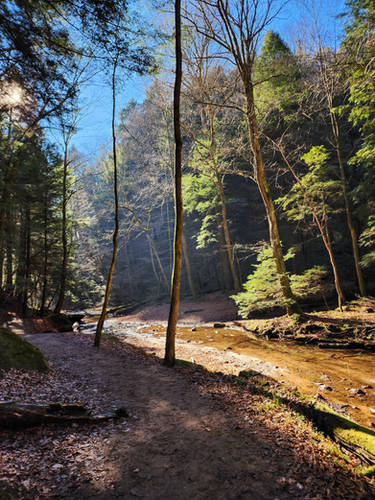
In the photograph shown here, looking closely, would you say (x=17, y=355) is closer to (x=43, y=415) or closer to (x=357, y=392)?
(x=43, y=415)

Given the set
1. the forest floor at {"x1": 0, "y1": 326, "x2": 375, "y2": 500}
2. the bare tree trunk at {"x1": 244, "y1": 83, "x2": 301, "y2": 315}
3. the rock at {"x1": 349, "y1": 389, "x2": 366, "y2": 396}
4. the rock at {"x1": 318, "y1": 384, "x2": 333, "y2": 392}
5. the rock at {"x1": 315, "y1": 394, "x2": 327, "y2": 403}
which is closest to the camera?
the forest floor at {"x1": 0, "y1": 326, "x2": 375, "y2": 500}

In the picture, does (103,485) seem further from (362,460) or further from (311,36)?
(311,36)

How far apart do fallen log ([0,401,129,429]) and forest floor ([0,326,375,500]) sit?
107 mm

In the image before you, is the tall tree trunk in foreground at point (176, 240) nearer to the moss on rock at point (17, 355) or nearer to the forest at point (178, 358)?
the forest at point (178, 358)

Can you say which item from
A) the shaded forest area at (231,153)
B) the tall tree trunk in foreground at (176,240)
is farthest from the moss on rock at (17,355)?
the shaded forest area at (231,153)

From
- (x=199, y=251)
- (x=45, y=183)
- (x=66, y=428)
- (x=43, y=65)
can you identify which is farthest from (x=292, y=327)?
(x=199, y=251)

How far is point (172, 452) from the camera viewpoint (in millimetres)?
3203

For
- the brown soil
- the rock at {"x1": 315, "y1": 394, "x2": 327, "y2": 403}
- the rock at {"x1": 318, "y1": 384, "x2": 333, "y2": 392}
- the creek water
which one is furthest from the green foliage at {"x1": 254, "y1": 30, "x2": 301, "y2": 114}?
the brown soil

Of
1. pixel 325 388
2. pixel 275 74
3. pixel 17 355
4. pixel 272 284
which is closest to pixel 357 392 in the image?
pixel 325 388

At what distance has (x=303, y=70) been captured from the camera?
14.0m

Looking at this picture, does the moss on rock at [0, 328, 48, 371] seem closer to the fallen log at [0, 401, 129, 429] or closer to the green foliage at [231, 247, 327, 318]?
the fallen log at [0, 401, 129, 429]

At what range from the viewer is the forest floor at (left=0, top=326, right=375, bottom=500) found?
2533mm

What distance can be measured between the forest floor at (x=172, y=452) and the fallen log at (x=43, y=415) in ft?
0.35

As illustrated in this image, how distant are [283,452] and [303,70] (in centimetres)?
1806
